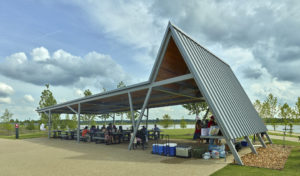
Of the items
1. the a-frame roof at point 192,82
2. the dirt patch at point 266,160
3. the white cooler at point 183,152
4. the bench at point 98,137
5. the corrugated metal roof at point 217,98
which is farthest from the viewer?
the bench at point 98,137

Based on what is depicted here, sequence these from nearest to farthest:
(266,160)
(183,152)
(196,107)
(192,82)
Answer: (266,160) < (183,152) < (192,82) < (196,107)

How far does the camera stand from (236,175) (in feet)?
18.3

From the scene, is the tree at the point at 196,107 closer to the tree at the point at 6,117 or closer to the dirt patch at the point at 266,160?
the dirt patch at the point at 266,160

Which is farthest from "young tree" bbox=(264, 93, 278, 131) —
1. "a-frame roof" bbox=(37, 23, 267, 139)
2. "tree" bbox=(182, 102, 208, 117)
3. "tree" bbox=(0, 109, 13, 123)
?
"tree" bbox=(0, 109, 13, 123)

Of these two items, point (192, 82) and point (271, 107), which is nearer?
point (192, 82)

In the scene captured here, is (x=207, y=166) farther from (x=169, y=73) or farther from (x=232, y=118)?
(x=169, y=73)

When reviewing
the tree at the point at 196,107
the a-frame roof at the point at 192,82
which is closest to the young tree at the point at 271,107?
the tree at the point at 196,107

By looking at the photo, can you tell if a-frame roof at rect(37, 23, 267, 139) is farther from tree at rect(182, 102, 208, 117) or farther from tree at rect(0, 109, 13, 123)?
tree at rect(0, 109, 13, 123)

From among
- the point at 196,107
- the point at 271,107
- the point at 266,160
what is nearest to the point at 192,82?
the point at 266,160

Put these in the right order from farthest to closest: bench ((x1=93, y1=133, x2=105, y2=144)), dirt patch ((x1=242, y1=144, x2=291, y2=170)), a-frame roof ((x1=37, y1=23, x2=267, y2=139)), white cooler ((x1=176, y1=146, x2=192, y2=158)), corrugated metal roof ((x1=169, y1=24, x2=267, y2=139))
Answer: bench ((x1=93, y1=133, x2=105, y2=144))
white cooler ((x1=176, y1=146, x2=192, y2=158))
a-frame roof ((x1=37, y1=23, x2=267, y2=139))
corrugated metal roof ((x1=169, y1=24, x2=267, y2=139))
dirt patch ((x1=242, y1=144, x2=291, y2=170))

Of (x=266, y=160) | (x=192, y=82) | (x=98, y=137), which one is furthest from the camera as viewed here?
(x=98, y=137)

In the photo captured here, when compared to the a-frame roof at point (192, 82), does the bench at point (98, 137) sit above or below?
below

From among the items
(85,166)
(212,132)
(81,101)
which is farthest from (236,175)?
(81,101)

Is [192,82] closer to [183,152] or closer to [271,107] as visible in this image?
[183,152]
